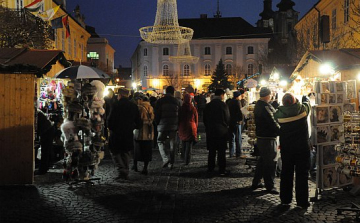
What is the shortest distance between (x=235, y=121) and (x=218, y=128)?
251 cm

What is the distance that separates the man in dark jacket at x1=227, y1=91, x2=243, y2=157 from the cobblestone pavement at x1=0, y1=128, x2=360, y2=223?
2629mm

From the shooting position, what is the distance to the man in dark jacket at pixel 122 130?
8414 millimetres

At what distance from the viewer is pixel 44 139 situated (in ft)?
31.0

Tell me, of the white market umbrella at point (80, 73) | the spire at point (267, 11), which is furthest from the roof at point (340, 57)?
the spire at point (267, 11)

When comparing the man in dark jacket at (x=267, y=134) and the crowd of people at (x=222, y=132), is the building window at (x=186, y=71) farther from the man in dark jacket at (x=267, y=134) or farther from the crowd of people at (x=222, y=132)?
the man in dark jacket at (x=267, y=134)

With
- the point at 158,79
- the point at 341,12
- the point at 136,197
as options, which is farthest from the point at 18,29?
the point at 158,79

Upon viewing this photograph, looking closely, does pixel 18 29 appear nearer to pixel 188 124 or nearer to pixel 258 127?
pixel 188 124

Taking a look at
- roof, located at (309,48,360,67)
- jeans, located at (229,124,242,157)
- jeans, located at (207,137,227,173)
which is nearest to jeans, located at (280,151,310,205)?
jeans, located at (207,137,227,173)

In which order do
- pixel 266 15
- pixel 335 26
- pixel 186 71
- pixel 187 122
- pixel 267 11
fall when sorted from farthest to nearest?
pixel 267 11
pixel 266 15
pixel 186 71
pixel 335 26
pixel 187 122

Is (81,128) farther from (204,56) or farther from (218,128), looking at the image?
(204,56)

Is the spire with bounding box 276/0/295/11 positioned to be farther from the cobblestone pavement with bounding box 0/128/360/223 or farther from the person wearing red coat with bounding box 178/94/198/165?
the cobblestone pavement with bounding box 0/128/360/223

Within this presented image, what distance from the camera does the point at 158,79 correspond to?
70.8m

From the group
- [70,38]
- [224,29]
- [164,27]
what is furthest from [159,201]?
[224,29]

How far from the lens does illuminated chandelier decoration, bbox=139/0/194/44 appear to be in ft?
43.6
